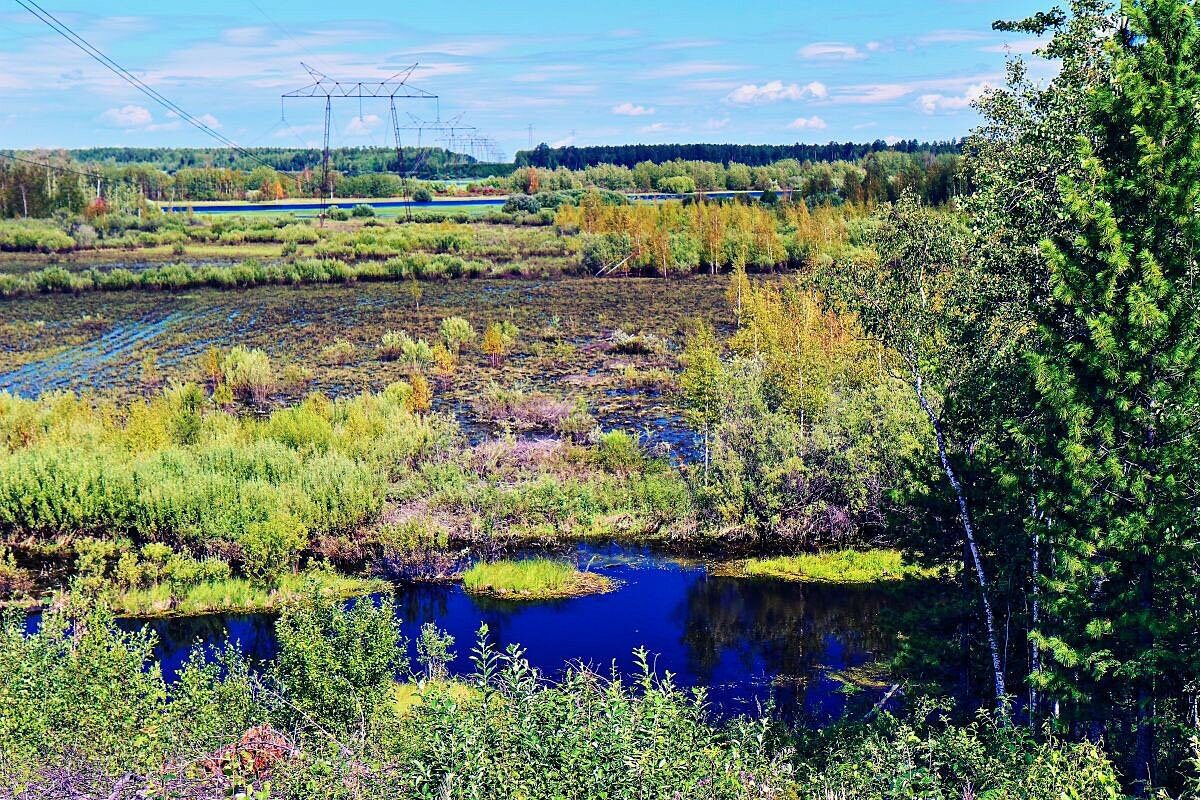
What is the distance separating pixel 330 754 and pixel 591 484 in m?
18.5

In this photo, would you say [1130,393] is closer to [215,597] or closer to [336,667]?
[336,667]

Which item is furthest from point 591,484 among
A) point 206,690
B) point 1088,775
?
point 1088,775

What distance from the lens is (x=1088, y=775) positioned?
9234 millimetres

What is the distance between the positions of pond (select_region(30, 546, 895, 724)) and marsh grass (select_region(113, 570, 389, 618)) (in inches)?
11.0

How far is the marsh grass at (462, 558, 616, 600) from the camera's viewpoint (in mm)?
24406

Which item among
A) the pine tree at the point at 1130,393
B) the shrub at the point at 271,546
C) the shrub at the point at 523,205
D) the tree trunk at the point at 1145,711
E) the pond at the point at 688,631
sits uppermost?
the shrub at the point at 523,205

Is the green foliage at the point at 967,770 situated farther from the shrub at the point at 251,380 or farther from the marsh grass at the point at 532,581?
the shrub at the point at 251,380

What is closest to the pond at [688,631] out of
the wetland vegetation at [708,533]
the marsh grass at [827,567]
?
the wetland vegetation at [708,533]

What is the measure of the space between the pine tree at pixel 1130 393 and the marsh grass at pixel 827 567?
490 inches

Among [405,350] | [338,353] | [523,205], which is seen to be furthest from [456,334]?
[523,205]

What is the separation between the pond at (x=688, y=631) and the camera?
19.9 metres

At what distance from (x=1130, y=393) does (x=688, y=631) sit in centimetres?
1281

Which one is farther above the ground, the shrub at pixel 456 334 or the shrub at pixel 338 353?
the shrub at pixel 456 334

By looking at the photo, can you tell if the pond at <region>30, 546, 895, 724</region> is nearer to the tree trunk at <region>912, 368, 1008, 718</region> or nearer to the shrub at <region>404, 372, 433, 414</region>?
the tree trunk at <region>912, 368, 1008, 718</region>
